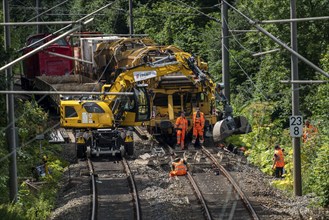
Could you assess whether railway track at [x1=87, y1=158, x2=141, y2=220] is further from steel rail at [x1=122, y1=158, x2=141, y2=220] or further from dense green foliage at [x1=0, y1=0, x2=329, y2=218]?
dense green foliage at [x1=0, y1=0, x2=329, y2=218]

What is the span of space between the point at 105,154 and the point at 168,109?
3.16 metres

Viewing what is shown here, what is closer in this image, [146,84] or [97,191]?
[97,191]

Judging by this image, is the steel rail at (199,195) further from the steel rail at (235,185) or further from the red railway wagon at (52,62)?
the red railway wagon at (52,62)

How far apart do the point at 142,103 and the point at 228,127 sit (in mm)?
3924

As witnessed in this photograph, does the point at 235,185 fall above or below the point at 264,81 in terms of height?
below

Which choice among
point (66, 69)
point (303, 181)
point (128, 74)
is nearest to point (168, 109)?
point (128, 74)

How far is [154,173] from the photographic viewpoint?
27500 mm

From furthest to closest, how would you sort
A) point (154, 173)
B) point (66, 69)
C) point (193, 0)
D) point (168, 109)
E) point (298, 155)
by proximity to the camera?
1. point (193, 0)
2. point (66, 69)
3. point (168, 109)
4. point (154, 173)
5. point (298, 155)

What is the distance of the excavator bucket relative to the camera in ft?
91.1

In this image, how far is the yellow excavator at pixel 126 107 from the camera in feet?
99.3

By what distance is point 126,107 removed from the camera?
104 feet

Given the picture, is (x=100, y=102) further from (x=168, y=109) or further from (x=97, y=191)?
(x=97, y=191)

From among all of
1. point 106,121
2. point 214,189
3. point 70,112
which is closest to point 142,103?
point 106,121

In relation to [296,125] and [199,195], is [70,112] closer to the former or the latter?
[199,195]
